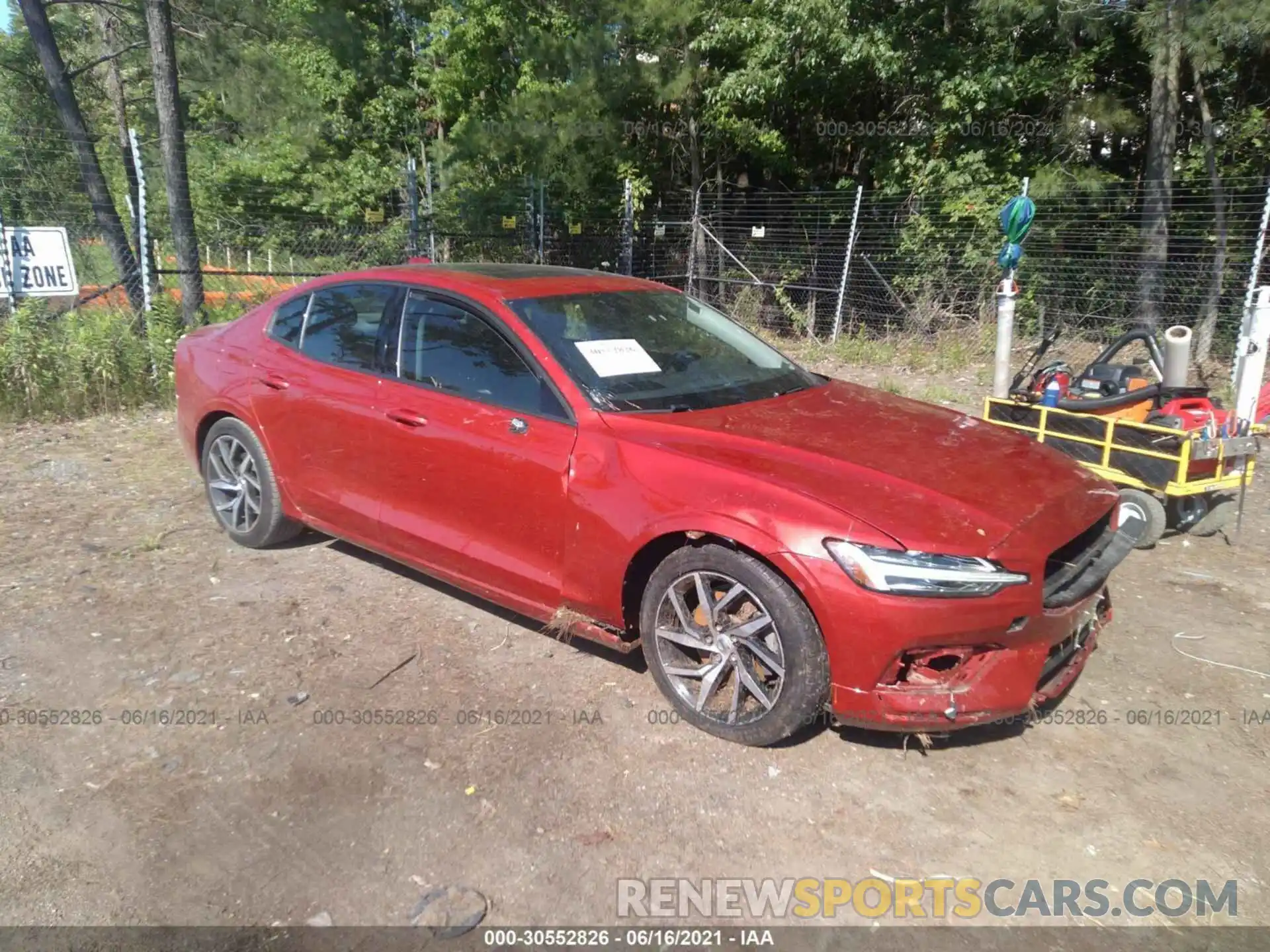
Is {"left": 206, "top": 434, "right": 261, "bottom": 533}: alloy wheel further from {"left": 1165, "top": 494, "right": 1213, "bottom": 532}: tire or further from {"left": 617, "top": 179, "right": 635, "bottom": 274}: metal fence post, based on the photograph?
{"left": 617, "top": 179, "right": 635, "bottom": 274}: metal fence post

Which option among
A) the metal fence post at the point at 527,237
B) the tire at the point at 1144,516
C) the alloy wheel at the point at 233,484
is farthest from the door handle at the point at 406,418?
the metal fence post at the point at 527,237

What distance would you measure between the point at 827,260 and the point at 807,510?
41.7 feet

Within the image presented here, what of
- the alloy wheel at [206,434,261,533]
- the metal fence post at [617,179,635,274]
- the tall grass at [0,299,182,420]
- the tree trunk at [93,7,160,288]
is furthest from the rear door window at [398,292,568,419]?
the metal fence post at [617,179,635,274]

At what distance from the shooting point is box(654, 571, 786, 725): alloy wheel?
3131mm

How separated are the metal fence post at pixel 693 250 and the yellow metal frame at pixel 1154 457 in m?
9.68

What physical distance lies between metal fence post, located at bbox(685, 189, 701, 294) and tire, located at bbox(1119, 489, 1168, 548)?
10215 millimetres

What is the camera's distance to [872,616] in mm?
2848

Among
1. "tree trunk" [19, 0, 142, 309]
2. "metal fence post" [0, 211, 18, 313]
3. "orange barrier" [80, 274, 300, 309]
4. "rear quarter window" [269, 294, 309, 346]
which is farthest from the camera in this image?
"tree trunk" [19, 0, 142, 309]

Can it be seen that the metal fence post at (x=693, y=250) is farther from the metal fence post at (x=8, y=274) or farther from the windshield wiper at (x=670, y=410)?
the windshield wiper at (x=670, y=410)

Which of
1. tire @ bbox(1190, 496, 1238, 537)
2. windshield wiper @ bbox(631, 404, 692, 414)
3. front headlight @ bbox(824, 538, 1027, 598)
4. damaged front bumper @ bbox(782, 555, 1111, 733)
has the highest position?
windshield wiper @ bbox(631, 404, 692, 414)

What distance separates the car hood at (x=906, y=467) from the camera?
2982 millimetres

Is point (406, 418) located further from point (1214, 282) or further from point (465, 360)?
point (1214, 282)

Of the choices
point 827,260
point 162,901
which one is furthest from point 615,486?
point 827,260

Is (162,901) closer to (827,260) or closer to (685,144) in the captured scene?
(827,260)
